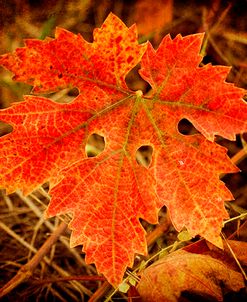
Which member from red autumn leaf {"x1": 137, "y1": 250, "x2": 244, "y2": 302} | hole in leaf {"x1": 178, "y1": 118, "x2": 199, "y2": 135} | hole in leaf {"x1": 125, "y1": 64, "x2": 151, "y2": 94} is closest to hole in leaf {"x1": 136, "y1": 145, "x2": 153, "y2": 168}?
hole in leaf {"x1": 178, "y1": 118, "x2": 199, "y2": 135}

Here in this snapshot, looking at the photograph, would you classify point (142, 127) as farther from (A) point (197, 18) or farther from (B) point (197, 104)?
(A) point (197, 18)

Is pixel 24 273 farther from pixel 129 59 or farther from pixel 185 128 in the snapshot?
pixel 185 128

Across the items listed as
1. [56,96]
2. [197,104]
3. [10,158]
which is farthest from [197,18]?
[10,158]

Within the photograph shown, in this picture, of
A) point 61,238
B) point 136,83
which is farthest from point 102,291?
point 136,83

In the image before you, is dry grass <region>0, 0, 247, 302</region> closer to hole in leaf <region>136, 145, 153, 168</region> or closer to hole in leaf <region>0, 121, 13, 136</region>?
hole in leaf <region>0, 121, 13, 136</region>

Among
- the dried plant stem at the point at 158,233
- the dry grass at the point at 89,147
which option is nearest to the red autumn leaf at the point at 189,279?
the dry grass at the point at 89,147

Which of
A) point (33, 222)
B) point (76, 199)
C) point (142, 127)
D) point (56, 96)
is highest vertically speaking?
point (142, 127)
